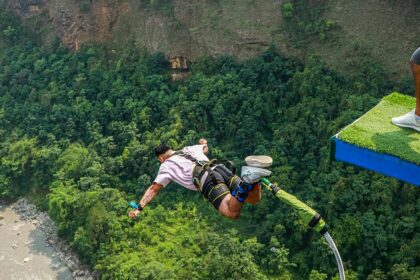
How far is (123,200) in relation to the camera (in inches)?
728

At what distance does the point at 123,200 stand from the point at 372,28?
34.8 feet

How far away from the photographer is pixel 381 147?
5812 millimetres

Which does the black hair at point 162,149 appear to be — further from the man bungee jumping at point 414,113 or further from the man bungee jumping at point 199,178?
the man bungee jumping at point 414,113

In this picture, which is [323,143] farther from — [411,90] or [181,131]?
[181,131]

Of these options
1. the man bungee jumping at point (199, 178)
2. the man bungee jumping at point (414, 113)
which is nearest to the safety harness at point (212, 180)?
the man bungee jumping at point (199, 178)

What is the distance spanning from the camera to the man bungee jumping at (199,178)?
19.7 ft

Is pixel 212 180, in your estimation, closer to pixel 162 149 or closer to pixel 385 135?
pixel 162 149

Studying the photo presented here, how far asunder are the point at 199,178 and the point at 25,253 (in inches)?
633

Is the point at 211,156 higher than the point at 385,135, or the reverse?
the point at 385,135

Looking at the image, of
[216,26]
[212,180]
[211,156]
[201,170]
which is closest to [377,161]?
[212,180]

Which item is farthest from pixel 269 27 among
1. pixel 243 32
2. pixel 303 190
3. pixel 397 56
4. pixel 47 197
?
pixel 47 197

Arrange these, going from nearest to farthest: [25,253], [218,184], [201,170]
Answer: [218,184], [201,170], [25,253]

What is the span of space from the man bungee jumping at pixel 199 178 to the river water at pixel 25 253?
1390 centimetres

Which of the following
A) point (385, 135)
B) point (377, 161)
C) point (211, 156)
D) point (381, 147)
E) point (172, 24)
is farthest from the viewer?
point (172, 24)
